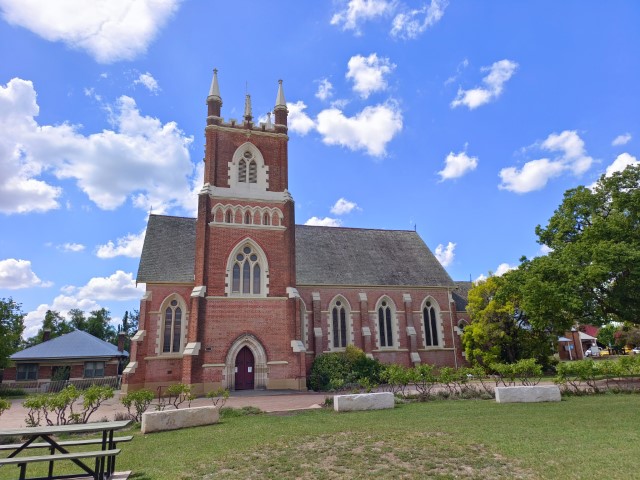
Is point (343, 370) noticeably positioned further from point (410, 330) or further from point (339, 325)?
point (410, 330)

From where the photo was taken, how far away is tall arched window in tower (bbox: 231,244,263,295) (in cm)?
2505

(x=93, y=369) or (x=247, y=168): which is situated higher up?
(x=247, y=168)

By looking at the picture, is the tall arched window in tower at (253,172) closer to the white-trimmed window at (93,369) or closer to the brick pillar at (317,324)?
the brick pillar at (317,324)

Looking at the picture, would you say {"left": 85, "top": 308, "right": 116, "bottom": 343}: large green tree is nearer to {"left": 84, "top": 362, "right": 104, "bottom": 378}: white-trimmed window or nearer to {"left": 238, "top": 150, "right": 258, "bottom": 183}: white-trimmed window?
{"left": 84, "top": 362, "right": 104, "bottom": 378}: white-trimmed window

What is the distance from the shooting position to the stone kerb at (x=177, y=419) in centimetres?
1220

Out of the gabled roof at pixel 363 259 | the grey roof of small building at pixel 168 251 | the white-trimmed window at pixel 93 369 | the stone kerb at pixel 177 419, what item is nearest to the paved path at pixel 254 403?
the stone kerb at pixel 177 419

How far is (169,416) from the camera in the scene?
12.5 meters

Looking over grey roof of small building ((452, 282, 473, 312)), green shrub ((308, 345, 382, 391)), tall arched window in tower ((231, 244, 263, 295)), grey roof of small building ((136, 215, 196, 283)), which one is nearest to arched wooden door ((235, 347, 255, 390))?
tall arched window in tower ((231, 244, 263, 295))

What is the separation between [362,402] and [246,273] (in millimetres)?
12828

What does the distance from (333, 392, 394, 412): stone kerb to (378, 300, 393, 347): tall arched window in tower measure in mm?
15588

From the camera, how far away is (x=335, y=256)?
32.8 m

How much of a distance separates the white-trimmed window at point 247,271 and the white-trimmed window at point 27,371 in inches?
983

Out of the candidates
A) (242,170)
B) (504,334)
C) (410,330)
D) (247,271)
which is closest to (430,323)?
(410,330)

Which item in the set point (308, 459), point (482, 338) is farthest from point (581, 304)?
point (308, 459)
